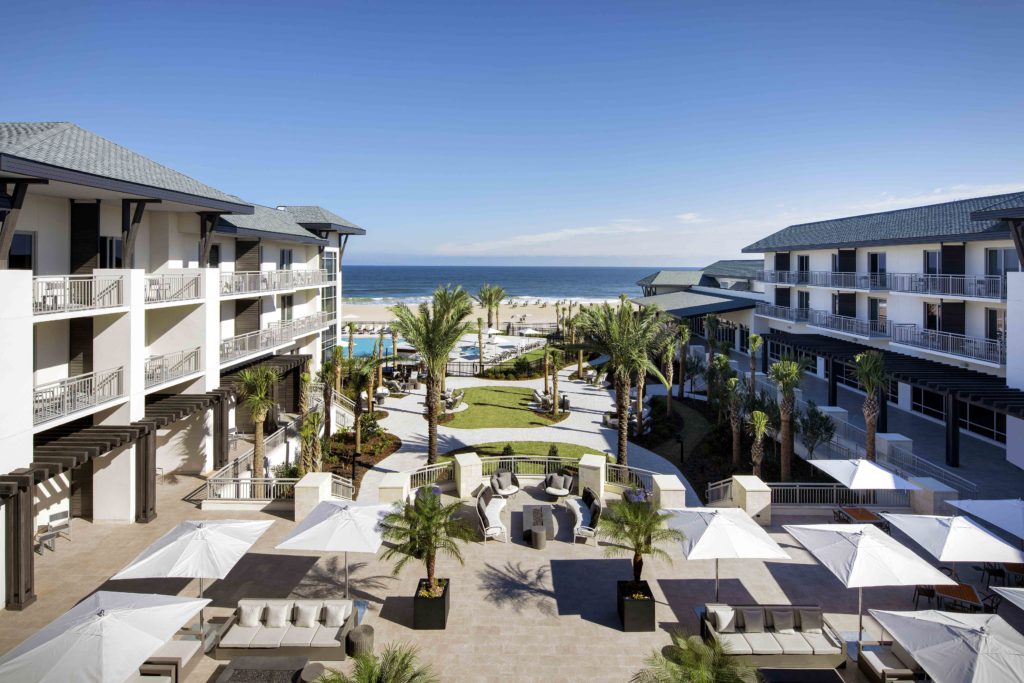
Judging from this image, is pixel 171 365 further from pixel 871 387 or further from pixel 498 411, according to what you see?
pixel 871 387

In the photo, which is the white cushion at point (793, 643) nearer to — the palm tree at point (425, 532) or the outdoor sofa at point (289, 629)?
the palm tree at point (425, 532)

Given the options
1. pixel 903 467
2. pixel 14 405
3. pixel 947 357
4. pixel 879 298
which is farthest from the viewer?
pixel 879 298

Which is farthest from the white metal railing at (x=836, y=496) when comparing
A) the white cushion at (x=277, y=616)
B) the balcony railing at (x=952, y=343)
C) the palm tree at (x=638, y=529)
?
the white cushion at (x=277, y=616)

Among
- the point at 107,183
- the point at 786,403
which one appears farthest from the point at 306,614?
the point at 786,403

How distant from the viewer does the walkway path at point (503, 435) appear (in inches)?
Result: 965

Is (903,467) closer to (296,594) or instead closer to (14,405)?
(296,594)

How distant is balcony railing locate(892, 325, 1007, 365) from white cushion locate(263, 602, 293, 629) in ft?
86.7

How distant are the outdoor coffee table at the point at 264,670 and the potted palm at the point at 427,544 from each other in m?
2.29

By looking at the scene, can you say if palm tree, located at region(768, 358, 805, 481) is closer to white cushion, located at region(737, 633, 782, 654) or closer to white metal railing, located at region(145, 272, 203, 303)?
white cushion, located at region(737, 633, 782, 654)

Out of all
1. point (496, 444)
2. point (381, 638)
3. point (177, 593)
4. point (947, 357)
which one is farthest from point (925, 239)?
point (177, 593)

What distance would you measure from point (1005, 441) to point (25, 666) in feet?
103

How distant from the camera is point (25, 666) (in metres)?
8.24

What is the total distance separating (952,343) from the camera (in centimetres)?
2716

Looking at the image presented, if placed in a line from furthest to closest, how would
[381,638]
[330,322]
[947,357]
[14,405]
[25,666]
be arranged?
[330,322]
[947,357]
[14,405]
[381,638]
[25,666]
